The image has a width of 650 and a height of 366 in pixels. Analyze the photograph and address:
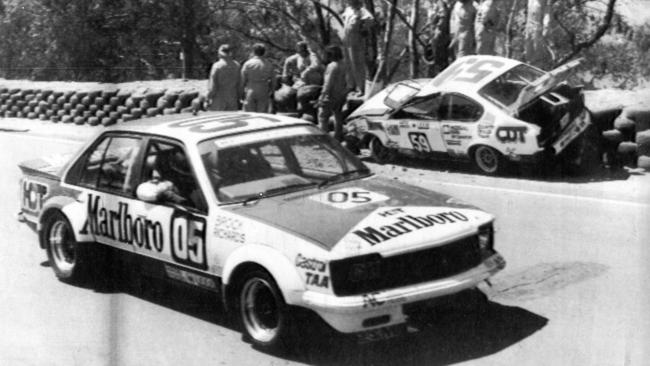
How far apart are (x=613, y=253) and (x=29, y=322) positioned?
460cm

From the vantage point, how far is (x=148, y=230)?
6656mm

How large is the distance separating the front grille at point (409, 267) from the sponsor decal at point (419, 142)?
7396 mm

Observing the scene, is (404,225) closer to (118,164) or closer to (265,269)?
(265,269)

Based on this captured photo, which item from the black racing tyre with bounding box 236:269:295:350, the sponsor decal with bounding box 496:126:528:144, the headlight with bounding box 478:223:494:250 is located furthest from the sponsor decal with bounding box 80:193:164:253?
the sponsor decal with bounding box 496:126:528:144

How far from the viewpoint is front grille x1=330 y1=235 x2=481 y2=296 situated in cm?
545

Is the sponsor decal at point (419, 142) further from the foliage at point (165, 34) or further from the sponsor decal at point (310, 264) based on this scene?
the foliage at point (165, 34)

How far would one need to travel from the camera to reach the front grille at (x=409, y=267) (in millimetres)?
5445

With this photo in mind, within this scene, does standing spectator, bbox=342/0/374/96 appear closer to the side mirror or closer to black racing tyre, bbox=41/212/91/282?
black racing tyre, bbox=41/212/91/282

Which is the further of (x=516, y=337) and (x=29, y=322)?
(x=29, y=322)

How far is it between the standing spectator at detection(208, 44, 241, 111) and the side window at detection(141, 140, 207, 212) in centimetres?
727

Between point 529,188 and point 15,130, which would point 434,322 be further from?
point 15,130

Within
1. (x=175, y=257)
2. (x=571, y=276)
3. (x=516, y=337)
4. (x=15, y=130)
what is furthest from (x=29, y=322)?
(x=15, y=130)

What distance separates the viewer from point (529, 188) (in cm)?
1155

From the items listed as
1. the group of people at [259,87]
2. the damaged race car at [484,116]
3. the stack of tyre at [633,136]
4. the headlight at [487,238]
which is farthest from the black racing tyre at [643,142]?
the headlight at [487,238]
